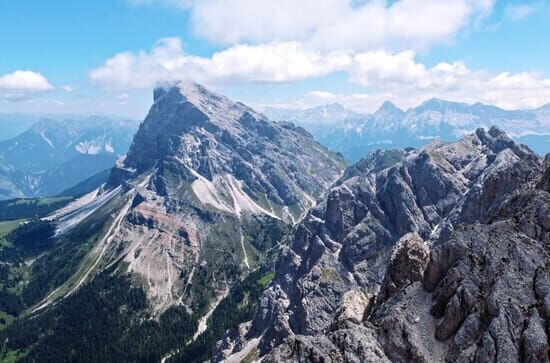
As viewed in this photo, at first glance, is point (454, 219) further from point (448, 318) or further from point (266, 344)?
point (448, 318)

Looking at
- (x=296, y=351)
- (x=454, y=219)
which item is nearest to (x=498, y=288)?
(x=296, y=351)

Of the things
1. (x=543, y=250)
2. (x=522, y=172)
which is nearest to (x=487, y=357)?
(x=543, y=250)

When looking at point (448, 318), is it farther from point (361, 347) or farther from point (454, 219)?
point (454, 219)

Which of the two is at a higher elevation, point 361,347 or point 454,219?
point 361,347

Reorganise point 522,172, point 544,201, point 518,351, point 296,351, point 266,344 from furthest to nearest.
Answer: point 266,344 → point 522,172 → point 544,201 → point 296,351 → point 518,351

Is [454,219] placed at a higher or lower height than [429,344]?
lower

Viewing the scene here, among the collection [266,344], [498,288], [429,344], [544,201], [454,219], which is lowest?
[266,344]

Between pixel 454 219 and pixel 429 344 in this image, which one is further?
pixel 454 219

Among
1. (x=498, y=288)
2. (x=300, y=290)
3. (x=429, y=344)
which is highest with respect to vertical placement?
(x=498, y=288)

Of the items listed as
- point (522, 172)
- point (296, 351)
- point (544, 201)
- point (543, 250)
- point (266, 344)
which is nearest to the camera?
point (296, 351)
